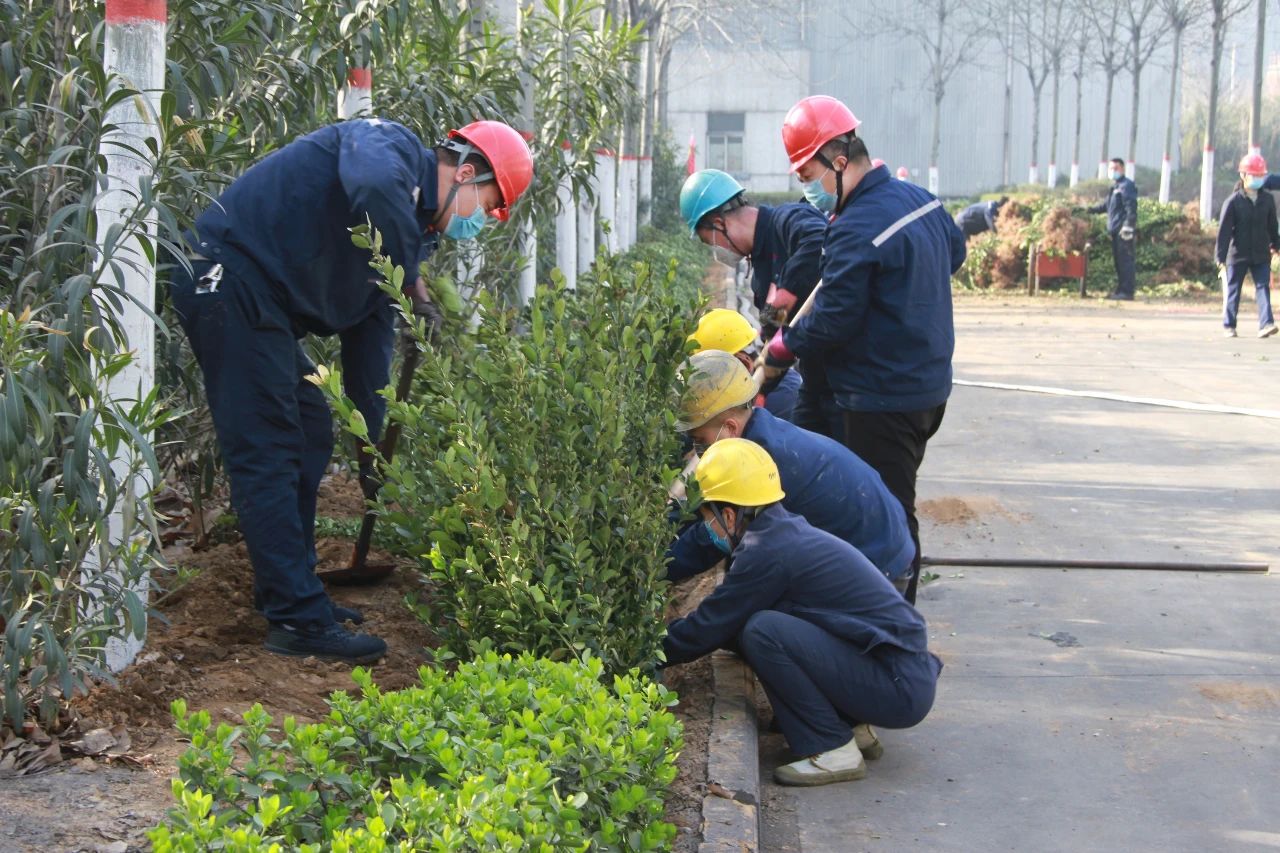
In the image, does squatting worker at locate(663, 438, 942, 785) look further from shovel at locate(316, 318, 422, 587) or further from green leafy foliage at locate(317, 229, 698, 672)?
shovel at locate(316, 318, 422, 587)

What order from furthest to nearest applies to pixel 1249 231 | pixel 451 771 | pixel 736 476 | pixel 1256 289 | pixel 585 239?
pixel 1256 289 → pixel 1249 231 → pixel 585 239 → pixel 736 476 → pixel 451 771

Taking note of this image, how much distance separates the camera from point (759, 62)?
172 ft

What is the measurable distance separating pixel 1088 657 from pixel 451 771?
3521 millimetres

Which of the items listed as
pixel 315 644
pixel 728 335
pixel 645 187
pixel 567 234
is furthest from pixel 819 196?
pixel 645 187

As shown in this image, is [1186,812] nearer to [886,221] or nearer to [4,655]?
[886,221]

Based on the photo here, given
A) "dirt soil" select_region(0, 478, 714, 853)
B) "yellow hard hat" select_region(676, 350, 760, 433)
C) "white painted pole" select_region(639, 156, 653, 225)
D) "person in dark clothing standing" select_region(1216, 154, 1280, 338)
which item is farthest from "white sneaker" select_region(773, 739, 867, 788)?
"white painted pole" select_region(639, 156, 653, 225)

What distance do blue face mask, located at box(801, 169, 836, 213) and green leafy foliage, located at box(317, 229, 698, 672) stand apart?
1.44m

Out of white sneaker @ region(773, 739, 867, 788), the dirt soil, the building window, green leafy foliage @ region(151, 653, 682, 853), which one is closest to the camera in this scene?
green leafy foliage @ region(151, 653, 682, 853)

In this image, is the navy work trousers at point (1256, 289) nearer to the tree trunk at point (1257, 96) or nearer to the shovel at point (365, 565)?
the tree trunk at point (1257, 96)

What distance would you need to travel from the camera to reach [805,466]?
490 cm

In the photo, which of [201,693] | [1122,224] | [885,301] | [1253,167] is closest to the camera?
[201,693]

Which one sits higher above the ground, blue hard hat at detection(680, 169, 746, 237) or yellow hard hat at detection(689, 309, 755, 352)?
blue hard hat at detection(680, 169, 746, 237)

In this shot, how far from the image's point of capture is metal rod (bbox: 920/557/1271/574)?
7.00 m

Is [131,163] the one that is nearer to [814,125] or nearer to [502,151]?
[502,151]
